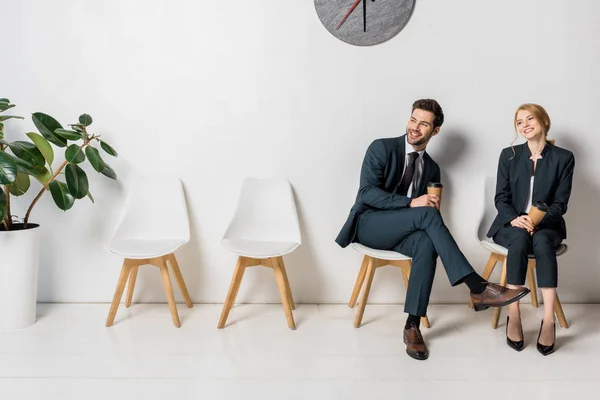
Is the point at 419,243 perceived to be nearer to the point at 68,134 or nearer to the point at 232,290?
the point at 232,290

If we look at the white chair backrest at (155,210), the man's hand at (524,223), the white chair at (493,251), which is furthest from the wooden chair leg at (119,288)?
the man's hand at (524,223)

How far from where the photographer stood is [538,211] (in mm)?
2428

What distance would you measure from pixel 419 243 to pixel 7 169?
1.99m

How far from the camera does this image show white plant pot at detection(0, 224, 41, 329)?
259 cm

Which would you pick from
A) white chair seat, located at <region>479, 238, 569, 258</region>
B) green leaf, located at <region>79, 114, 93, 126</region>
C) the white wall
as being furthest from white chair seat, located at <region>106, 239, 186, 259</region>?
white chair seat, located at <region>479, 238, 569, 258</region>

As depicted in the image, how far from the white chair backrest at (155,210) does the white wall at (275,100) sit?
3.5 inches

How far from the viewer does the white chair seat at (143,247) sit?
8.49 ft

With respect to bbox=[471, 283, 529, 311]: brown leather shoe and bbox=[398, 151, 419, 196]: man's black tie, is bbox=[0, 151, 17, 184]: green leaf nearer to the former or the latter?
bbox=[398, 151, 419, 196]: man's black tie

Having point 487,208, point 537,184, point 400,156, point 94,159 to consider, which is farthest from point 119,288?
point 537,184

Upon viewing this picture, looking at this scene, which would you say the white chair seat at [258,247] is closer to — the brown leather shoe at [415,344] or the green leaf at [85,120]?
the brown leather shoe at [415,344]

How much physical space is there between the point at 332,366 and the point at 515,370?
810 millimetres

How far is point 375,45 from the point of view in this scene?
2.90 metres

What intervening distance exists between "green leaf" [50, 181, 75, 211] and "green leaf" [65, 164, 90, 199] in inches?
3.5

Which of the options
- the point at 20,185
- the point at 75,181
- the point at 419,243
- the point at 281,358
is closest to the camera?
the point at 281,358
